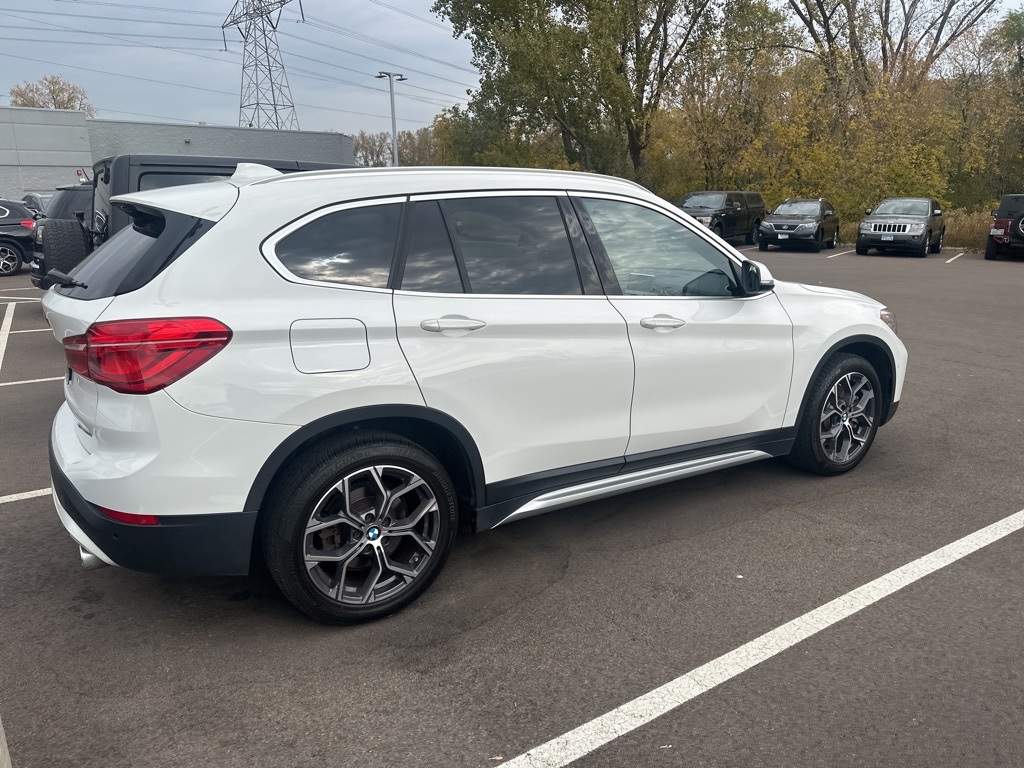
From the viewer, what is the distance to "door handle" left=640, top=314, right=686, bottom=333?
3.80 meters

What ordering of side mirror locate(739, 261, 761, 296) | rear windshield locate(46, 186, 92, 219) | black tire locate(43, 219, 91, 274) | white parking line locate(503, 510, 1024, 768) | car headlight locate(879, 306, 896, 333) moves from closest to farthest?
1. white parking line locate(503, 510, 1024, 768)
2. side mirror locate(739, 261, 761, 296)
3. car headlight locate(879, 306, 896, 333)
4. black tire locate(43, 219, 91, 274)
5. rear windshield locate(46, 186, 92, 219)

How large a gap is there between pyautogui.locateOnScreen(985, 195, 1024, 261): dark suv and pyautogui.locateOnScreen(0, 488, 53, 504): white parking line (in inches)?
866

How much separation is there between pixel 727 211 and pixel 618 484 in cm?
2311

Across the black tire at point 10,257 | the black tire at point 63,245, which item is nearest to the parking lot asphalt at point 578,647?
the black tire at point 63,245

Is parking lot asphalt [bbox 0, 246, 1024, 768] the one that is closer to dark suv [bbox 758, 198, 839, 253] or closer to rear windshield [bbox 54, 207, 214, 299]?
rear windshield [bbox 54, 207, 214, 299]

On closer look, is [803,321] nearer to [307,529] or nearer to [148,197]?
[307,529]

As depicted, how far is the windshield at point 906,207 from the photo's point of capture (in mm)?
23391

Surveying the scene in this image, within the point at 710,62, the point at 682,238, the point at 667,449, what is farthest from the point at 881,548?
the point at 710,62

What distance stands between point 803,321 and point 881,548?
128 cm

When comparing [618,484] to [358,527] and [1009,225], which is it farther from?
[1009,225]

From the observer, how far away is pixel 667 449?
3990 mm

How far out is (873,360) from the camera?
198 inches

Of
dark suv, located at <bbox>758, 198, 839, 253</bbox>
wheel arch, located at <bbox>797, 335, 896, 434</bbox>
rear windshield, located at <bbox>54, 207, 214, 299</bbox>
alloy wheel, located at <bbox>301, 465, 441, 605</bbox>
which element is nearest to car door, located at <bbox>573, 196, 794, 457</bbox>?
wheel arch, located at <bbox>797, 335, 896, 434</bbox>

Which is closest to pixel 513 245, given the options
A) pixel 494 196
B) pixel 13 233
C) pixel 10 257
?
pixel 494 196
